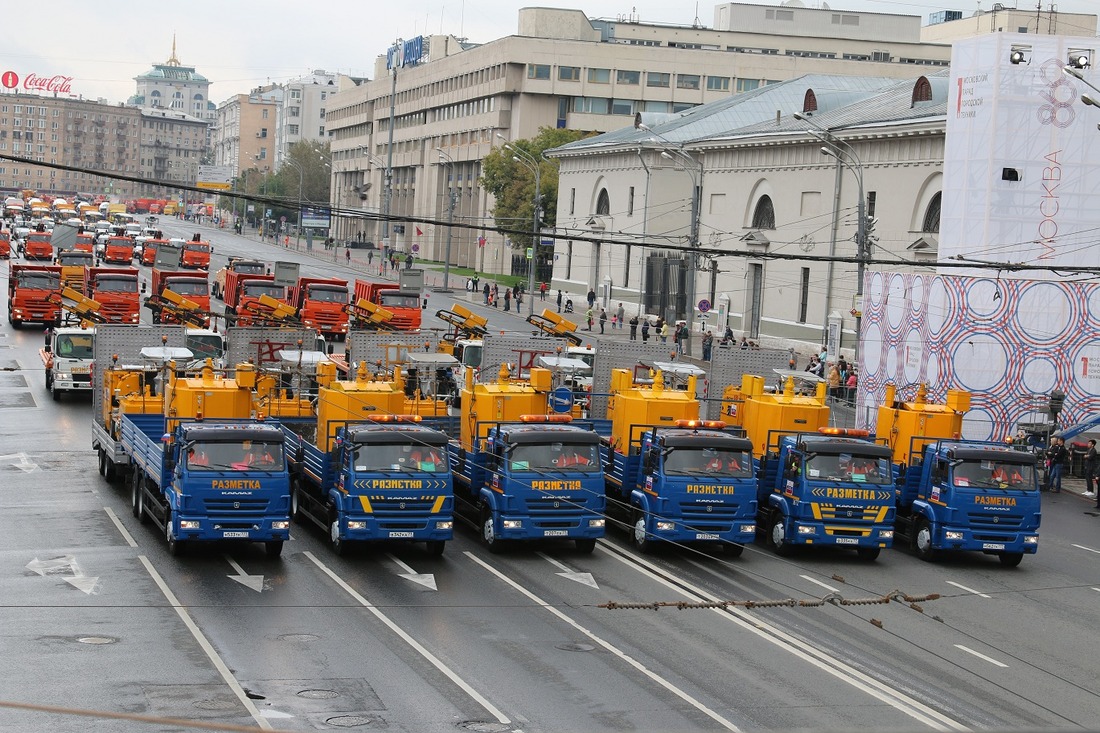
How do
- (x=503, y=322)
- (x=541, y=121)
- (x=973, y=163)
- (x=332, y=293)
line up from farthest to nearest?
(x=541, y=121)
(x=503, y=322)
(x=332, y=293)
(x=973, y=163)

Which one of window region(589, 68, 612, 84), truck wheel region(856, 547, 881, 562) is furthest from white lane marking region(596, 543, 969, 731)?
window region(589, 68, 612, 84)

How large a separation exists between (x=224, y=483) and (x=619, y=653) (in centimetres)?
770

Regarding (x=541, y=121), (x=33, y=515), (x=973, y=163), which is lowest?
(x=33, y=515)

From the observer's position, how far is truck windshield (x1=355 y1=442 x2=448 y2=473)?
24844 millimetres

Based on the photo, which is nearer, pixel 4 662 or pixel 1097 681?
pixel 4 662

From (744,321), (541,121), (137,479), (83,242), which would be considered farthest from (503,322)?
(137,479)

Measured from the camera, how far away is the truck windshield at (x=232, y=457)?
24141 millimetres

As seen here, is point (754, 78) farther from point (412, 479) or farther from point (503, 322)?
point (412, 479)

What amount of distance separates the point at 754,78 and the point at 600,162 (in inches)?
1471

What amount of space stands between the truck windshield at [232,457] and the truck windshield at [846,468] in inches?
370

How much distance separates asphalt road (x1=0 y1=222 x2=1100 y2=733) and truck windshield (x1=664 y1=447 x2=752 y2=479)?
1585 millimetres

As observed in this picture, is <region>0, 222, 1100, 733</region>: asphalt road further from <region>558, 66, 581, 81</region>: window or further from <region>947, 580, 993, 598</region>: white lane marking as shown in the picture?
<region>558, 66, 581, 81</region>: window

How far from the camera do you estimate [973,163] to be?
45812mm

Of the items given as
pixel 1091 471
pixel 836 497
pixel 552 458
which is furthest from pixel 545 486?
pixel 1091 471
